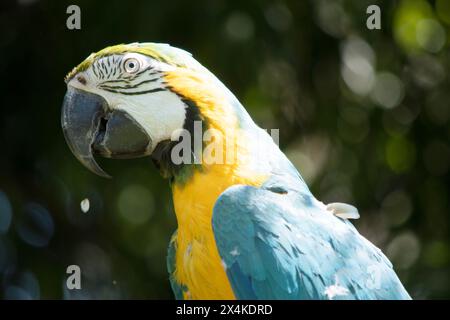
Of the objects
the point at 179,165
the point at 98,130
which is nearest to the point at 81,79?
the point at 98,130

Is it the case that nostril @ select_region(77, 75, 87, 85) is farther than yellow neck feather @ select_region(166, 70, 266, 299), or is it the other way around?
nostril @ select_region(77, 75, 87, 85)

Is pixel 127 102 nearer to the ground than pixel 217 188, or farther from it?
farther from it

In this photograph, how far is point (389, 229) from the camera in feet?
14.6

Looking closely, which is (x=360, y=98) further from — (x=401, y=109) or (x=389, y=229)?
(x=389, y=229)

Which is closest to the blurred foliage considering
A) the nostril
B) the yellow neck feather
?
the nostril

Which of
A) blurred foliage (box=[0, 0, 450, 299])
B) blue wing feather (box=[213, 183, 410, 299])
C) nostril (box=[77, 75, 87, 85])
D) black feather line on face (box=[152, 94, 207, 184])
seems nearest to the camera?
blue wing feather (box=[213, 183, 410, 299])

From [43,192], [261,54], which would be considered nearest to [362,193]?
[261,54]

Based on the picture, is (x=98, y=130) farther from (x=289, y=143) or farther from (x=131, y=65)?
(x=289, y=143)

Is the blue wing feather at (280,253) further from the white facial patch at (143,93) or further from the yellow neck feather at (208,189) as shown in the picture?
the white facial patch at (143,93)

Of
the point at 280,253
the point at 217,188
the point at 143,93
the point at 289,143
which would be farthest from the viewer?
the point at 289,143

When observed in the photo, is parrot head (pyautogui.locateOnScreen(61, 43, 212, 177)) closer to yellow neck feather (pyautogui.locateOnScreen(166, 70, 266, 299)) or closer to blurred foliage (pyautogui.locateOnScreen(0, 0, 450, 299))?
yellow neck feather (pyautogui.locateOnScreen(166, 70, 266, 299))

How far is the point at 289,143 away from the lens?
4.46m

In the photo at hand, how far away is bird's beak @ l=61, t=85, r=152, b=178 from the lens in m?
2.54

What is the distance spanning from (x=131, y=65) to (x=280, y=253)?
0.71 m
